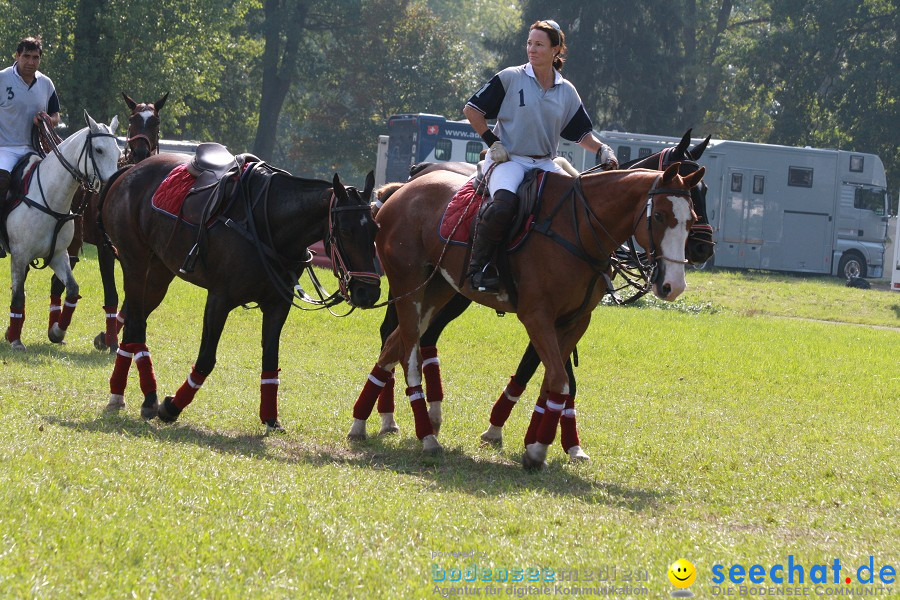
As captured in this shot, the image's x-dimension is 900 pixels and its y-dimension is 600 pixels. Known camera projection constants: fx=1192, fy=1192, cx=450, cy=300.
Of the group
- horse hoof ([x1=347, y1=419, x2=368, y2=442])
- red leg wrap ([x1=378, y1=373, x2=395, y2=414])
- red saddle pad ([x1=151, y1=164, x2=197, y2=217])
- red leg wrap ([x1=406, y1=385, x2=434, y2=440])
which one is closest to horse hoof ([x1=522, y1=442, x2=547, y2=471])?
red leg wrap ([x1=406, y1=385, x2=434, y2=440])

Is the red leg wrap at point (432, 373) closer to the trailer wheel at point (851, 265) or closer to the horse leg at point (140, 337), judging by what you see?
the horse leg at point (140, 337)

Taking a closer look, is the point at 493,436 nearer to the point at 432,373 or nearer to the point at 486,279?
the point at 432,373

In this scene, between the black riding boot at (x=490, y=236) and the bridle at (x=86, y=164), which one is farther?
the bridle at (x=86, y=164)

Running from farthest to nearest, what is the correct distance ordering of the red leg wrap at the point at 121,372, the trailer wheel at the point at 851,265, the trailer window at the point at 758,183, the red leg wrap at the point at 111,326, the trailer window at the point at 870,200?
1. the trailer wheel at the point at 851,265
2. the trailer window at the point at 870,200
3. the trailer window at the point at 758,183
4. the red leg wrap at the point at 111,326
5. the red leg wrap at the point at 121,372

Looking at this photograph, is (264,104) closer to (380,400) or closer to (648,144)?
(648,144)

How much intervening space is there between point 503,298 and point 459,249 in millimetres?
564

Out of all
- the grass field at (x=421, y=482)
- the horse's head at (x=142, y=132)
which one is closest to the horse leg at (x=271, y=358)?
the grass field at (x=421, y=482)

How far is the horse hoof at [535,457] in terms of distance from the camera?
9094 millimetres

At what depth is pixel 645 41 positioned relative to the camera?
174 feet

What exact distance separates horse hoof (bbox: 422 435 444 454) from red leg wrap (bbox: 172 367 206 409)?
6.26 feet

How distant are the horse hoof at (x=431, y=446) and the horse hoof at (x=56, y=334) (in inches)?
275

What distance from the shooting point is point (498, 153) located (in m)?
9.41

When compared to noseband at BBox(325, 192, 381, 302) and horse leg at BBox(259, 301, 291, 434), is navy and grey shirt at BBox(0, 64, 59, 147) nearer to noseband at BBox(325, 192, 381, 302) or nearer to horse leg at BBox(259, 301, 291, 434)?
horse leg at BBox(259, 301, 291, 434)

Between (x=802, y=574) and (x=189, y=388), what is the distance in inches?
221
